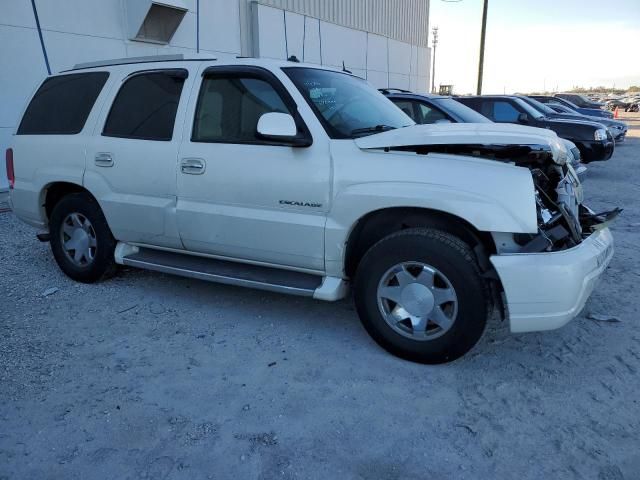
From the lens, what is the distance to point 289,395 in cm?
311

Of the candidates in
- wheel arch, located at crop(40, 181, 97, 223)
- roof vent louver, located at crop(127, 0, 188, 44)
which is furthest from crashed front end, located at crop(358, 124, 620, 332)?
roof vent louver, located at crop(127, 0, 188, 44)

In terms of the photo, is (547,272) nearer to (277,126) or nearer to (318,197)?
(318,197)

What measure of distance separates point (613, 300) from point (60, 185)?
5.03 meters

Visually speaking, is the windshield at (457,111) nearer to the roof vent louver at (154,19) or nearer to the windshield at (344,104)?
the windshield at (344,104)

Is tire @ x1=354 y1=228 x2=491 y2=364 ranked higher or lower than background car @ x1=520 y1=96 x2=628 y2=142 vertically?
lower

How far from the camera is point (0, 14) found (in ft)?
28.6

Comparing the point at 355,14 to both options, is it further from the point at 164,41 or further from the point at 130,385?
the point at 130,385

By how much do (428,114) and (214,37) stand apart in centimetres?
715

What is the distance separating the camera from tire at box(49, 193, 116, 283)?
467cm

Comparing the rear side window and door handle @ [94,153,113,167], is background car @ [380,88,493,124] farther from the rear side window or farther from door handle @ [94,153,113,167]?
door handle @ [94,153,113,167]

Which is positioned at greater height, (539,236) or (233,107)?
(233,107)

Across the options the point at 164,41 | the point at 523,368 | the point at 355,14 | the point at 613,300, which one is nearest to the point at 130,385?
the point at 523,368

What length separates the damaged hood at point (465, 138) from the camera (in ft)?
10.5

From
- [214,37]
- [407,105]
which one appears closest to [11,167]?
[407,105]
